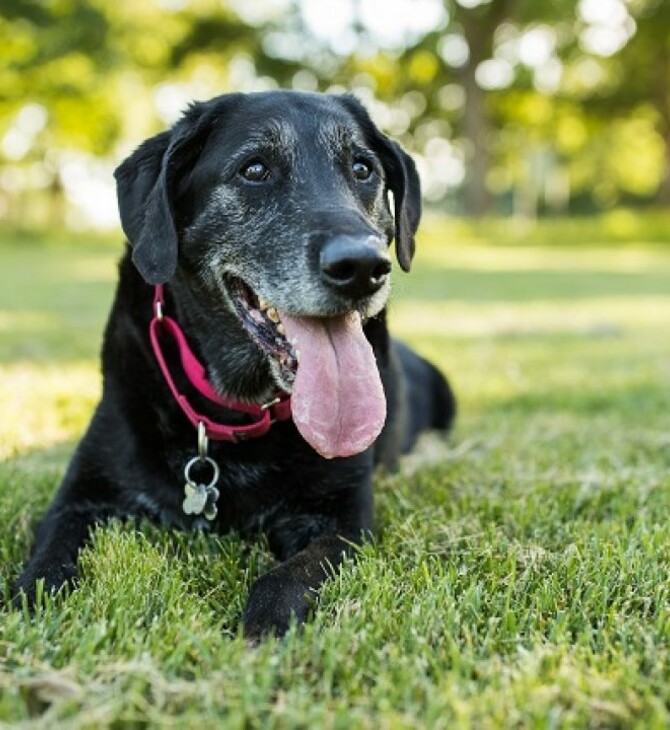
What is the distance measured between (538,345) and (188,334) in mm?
5772

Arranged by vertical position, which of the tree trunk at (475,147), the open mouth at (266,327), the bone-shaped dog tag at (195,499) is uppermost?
the tree trunk at (475,147)

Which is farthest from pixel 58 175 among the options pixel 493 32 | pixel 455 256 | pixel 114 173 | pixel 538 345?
pixel 114 173

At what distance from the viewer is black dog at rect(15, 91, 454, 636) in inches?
111

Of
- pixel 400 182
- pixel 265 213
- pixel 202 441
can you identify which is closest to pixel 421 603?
pixel 202 441

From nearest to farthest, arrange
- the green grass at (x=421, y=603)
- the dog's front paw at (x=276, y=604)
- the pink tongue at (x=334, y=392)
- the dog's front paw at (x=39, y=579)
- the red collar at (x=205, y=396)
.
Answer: the green grass at (x=421, y=603) → the dog's front paw at (x=276, y=604) → the dog's front paw at (x=39, y=579) → the pink tongue at (x=334, y=392) → the red collar at (x=205, y=396)

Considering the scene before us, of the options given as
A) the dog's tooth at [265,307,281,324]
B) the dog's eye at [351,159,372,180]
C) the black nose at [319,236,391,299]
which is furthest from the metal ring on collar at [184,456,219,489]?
the dog's eye at [351,159,372,180]

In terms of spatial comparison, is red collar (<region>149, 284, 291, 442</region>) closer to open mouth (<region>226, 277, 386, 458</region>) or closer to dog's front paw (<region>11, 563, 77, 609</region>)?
open mouth (<region>226, 277, 386, 458</region>)

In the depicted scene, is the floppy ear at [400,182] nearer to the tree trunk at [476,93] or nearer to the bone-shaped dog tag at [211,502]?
the bone-shaped dog tag at [211,502]

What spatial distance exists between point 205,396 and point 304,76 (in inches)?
1572

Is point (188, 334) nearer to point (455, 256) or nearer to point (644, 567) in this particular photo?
point (644, 567)

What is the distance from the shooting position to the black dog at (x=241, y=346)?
9.23 feet

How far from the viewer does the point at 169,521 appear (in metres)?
3.10

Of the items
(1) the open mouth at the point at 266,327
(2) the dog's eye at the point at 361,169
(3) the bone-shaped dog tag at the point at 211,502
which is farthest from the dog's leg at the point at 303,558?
(2) the dog's eye at the point at 361,169

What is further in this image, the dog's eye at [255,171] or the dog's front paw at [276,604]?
the dog's eye at [255,171]
